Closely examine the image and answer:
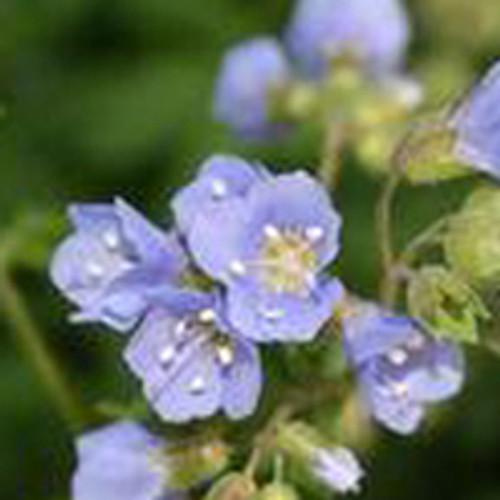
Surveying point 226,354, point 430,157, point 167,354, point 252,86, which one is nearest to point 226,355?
point 226,354

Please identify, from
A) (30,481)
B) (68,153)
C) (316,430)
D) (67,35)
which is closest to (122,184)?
(68,153)

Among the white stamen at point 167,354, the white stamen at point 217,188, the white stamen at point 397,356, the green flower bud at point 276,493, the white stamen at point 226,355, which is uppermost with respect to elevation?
the white stamen at point 217,188

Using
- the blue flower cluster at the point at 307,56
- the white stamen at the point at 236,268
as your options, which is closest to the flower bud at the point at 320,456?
the white stamen at the point at 236,268

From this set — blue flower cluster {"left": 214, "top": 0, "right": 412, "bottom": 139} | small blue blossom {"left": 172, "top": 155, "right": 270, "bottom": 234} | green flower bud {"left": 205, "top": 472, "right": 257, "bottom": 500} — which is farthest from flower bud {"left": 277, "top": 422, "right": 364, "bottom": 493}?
blue flower cluster {"left": 214, "top": 0, "right": 412, "bottom": 139}

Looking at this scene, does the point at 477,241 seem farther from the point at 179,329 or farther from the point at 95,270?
the point at 95,270

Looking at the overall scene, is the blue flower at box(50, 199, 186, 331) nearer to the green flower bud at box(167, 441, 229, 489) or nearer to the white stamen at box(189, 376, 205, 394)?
the white stamen at box(189, 376, 205, 394)

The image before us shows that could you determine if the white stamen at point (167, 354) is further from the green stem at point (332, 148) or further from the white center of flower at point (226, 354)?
the green stem at point (332, 148)

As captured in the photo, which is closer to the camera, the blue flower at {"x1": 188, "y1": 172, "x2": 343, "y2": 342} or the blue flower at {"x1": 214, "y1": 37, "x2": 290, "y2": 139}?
the blue flower at {"x1": 188, "y1": 172, "x2": 343, "y2": 342}
